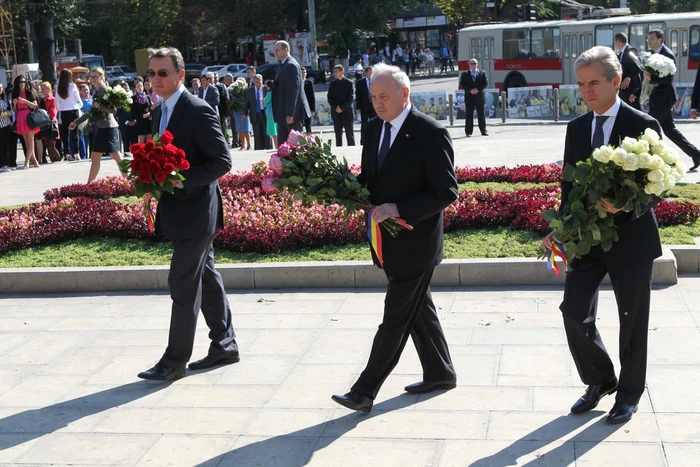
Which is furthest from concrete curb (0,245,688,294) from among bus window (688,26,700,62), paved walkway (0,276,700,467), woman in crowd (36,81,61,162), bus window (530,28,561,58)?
bus window (530,28,561,58)

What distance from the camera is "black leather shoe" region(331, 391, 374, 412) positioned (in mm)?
5324

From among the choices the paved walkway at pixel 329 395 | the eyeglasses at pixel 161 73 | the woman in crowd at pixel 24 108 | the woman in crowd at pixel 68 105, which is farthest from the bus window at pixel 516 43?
the eyeglasses at pixel 161 73

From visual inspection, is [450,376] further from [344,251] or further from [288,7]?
[288,7]

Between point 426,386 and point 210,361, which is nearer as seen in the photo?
point 426,386

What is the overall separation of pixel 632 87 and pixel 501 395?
862cm

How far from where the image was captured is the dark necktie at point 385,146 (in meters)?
5.29

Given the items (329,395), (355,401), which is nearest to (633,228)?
(355,401)

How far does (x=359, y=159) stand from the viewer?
16469mm

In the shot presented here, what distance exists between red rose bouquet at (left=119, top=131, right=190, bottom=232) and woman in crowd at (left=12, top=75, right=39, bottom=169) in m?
14.1

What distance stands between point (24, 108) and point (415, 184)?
15480mm

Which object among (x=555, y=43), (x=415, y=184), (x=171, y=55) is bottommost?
(x=415, y=184)

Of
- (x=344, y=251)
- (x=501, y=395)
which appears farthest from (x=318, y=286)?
(x=501, y=395)

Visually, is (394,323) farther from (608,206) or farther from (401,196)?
(608,206)

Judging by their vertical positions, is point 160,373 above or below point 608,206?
below
